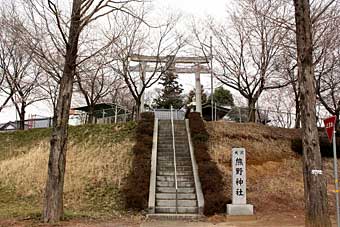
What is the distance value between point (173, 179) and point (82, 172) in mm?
4134

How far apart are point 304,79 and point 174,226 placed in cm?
513

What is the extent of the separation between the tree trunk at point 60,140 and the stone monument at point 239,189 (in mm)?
5138

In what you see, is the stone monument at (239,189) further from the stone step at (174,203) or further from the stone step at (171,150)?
the stone step at (171,150)

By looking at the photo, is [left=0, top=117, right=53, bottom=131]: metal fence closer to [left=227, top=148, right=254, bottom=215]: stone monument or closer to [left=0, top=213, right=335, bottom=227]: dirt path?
[left=0, top=213, right=335, bottom=227]: dirt path

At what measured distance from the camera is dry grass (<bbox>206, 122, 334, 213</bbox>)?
1388 cm

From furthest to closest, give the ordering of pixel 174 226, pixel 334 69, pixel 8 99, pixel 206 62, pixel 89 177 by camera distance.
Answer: pixel 8 99 < pixel 206 62 < pixel 334 69 < pixel 89 177 < pixel 174 226

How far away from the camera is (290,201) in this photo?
13859 mm

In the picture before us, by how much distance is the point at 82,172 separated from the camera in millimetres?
16031

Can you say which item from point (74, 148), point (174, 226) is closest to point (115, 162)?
point (74, 148)

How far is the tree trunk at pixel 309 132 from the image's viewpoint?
7984mm

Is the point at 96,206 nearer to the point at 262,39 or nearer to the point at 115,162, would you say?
the point at 115,162

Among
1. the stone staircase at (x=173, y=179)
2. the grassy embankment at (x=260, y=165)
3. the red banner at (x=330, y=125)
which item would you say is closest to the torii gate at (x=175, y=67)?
the grassy embankment at (x=260, y=165)

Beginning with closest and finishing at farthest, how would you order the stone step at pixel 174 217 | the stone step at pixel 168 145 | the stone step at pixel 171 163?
the stone step at pixel 174 217 < the stone step at pixel 171 163 < the stone step at pixel 168 145

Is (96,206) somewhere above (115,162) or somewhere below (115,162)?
below
